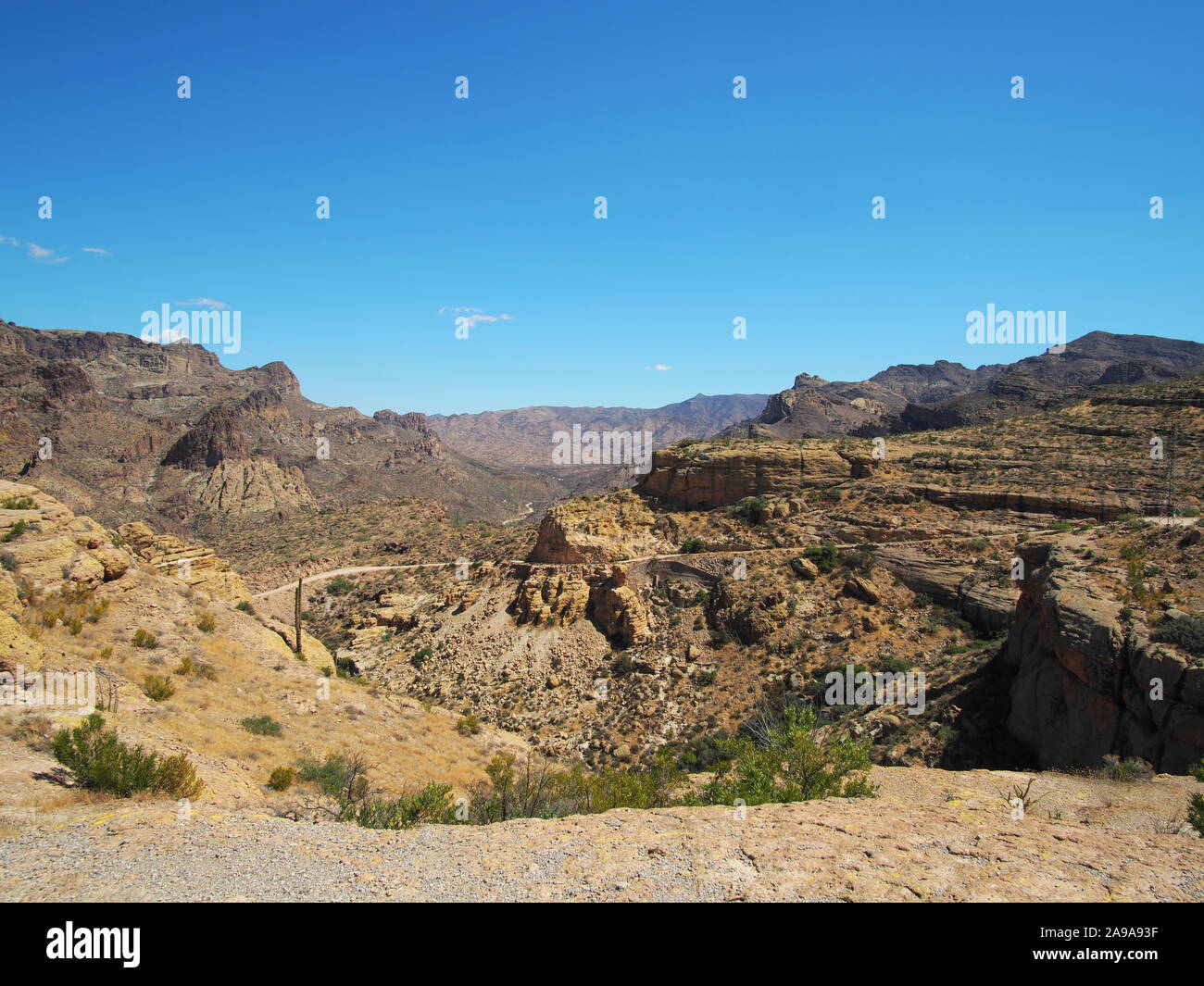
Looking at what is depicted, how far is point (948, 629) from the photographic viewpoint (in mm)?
26125

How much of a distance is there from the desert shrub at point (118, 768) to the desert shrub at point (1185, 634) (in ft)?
57.6

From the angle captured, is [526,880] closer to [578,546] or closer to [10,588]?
[10,588]

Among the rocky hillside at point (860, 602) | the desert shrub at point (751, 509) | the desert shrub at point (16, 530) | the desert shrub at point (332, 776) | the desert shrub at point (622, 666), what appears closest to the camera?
the desert shrub at point (332, 776)

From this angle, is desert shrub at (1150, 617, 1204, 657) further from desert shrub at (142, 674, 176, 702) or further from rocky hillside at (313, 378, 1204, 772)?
desert shrub at (142, 674, 176, 702)

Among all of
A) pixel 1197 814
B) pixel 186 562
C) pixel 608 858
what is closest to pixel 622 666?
pixel 186 562

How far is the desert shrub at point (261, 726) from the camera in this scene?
14039 mm

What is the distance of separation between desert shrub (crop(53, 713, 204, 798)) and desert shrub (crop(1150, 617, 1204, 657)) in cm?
1755

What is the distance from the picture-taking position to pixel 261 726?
14.2 m

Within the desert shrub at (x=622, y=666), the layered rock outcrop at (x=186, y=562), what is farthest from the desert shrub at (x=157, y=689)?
the desert shrub at (x=622, y=666)

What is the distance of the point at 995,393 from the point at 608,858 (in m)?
112

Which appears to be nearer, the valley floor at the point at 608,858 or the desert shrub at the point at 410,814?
the valley floor at the point at 608,858

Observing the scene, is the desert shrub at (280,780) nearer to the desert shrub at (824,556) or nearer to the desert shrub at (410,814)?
the desert shrub at (410,814)

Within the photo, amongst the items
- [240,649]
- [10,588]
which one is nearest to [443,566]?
[240,649]
